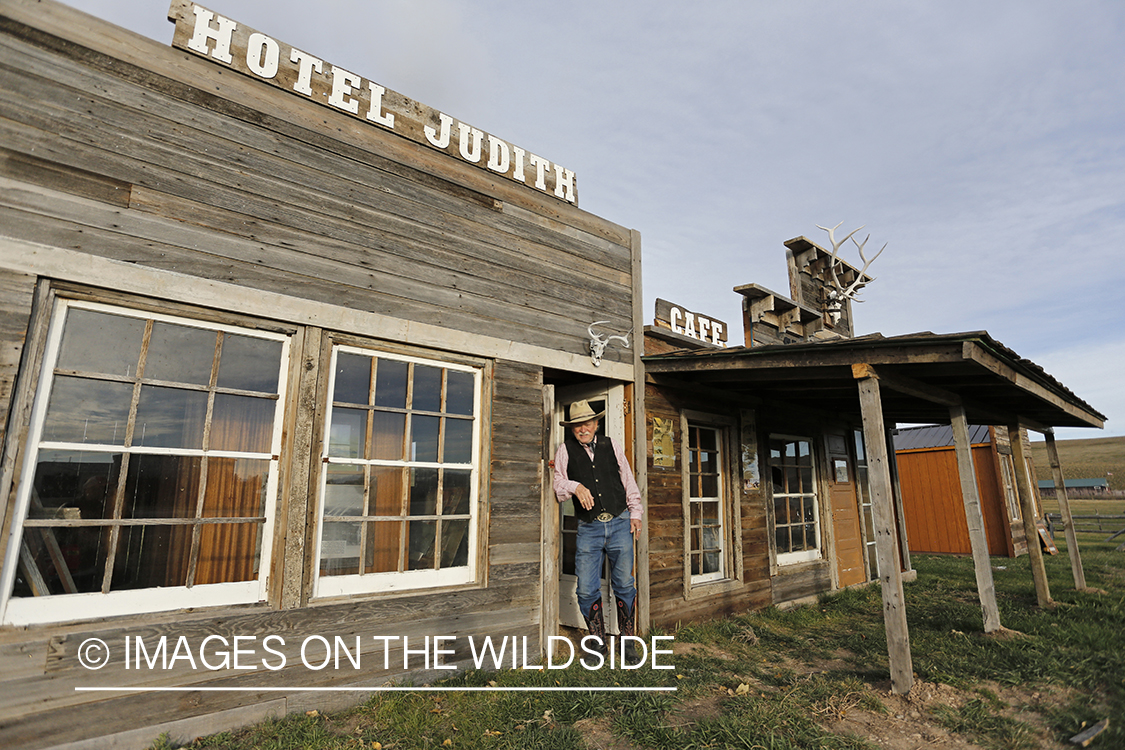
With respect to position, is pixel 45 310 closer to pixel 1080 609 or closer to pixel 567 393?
pixel 567 393

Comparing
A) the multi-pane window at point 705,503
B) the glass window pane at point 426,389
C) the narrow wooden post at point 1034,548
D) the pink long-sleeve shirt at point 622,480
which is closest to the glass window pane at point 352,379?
the glass window pane at point 426,389

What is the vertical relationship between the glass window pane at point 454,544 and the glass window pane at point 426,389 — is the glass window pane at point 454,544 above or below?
below

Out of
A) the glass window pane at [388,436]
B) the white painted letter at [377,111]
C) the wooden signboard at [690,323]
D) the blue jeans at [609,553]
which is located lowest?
the blue jeans at [609,553]

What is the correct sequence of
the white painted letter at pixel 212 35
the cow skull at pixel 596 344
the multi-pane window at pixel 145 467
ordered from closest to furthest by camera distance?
the multi-pane window at pixel 145 467, the white painted letter at pixel 212 35, the cow skull at pixel 596 344

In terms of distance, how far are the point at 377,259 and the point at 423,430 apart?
1.41 meters

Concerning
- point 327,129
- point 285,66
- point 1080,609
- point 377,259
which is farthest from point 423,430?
point 1080,609

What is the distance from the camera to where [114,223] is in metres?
3.51

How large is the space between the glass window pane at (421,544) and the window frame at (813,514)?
5.15 m

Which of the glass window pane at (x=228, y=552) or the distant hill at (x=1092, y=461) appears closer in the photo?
the glass window pane at (x=228, y=552)

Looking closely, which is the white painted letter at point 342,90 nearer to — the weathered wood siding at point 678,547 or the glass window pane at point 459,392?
the glass window pane at point 459,392

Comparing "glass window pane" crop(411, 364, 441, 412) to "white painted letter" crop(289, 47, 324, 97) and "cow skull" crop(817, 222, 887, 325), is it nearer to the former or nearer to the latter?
"white painted letter" crop(289, 47, 324, 97)

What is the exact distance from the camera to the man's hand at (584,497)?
5.03 meters

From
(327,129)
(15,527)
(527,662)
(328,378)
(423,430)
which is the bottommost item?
(527,662)

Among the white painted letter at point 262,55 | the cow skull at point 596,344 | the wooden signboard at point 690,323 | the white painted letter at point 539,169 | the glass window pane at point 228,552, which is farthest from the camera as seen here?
the wooden signboard at point 690,323
